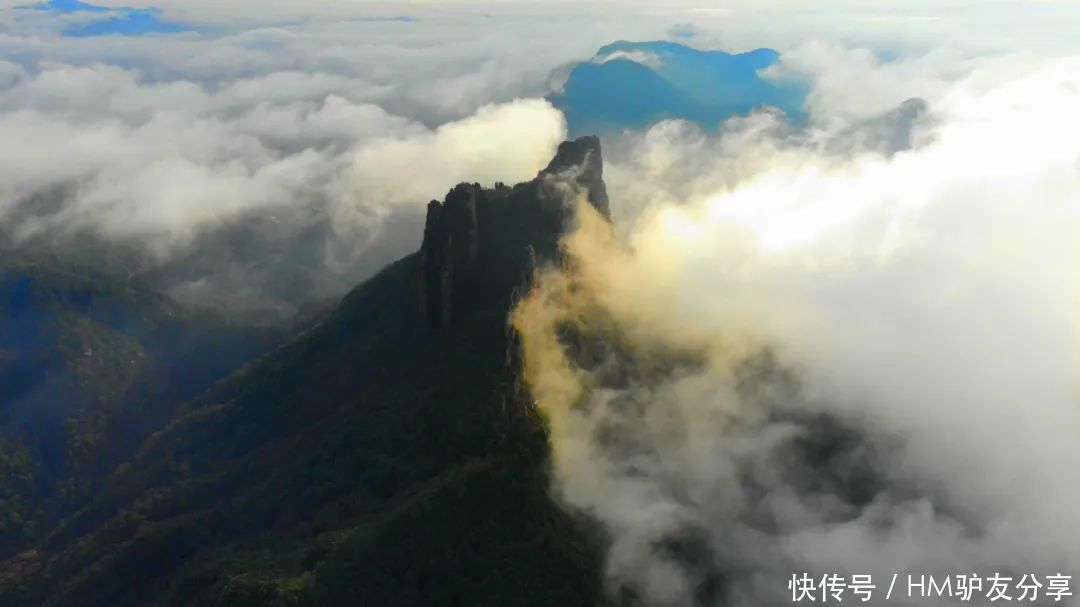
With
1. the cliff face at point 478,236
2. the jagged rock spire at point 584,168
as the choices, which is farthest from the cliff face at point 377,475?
the jagged rock spire at point 584,168

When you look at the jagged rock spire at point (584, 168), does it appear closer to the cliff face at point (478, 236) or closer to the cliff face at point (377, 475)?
the cliff face at point (377, 475)

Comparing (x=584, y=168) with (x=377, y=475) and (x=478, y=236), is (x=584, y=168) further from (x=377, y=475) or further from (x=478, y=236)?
(x=377, y=475)

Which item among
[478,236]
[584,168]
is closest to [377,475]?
[478,236]

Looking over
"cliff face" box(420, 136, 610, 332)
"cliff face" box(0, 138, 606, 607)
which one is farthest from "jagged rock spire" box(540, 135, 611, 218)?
"cliff face" box(420, 136, 610, 332)

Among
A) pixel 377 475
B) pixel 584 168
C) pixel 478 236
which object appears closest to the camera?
pixel 377 475

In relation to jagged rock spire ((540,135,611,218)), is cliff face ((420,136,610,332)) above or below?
below

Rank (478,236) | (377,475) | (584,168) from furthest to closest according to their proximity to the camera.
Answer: (584,168) < (478,236) < (377,475)

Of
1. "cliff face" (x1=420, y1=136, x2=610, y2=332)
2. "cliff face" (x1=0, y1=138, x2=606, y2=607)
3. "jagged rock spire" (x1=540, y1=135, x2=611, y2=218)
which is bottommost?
"cliff face" (x1=0, y1=138, x2=606, y2=607)

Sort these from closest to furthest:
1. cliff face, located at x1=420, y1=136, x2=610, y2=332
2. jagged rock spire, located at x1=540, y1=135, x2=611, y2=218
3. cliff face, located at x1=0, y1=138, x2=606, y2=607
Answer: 1. cliff face, located at x1=0, y1=138, x2=606, y2=607
2. cliff face, located at x1=420, y1=136, x2=610, y2=332
3. jagged rock spire, located at x1=540, y1=135, x2=611, y2=218

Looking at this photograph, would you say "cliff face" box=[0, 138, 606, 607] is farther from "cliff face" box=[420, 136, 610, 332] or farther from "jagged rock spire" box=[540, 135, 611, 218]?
"jagged rock spire" box=[540, 135, 611, 218]
